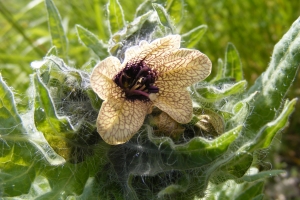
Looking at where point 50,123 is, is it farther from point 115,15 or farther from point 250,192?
point 250,192

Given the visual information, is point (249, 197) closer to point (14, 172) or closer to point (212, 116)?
point (212, 116)

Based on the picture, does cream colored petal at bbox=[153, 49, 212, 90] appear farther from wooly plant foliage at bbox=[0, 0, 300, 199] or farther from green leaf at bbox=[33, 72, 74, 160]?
green leaf at bbox=[33, 72, 74, 160]

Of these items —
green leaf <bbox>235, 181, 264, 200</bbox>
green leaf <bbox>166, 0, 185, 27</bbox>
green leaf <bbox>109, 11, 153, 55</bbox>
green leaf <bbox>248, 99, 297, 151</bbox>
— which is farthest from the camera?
green leaf <bbox>166, 0, 185, 27</bbox>

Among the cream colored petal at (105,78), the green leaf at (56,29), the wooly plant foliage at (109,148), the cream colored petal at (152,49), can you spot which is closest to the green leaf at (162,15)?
the wooly plant foliage at (109,148)

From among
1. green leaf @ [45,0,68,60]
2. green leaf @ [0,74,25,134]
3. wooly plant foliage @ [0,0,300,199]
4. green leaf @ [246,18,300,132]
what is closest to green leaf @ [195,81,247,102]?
wooly plant foliage @ [0,0,300,199]

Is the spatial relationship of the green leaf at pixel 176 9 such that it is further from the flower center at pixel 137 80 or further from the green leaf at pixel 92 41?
the flower center at pixel 137 80

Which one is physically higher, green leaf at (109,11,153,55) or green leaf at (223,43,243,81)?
green leaf at (109,11,153,55)
